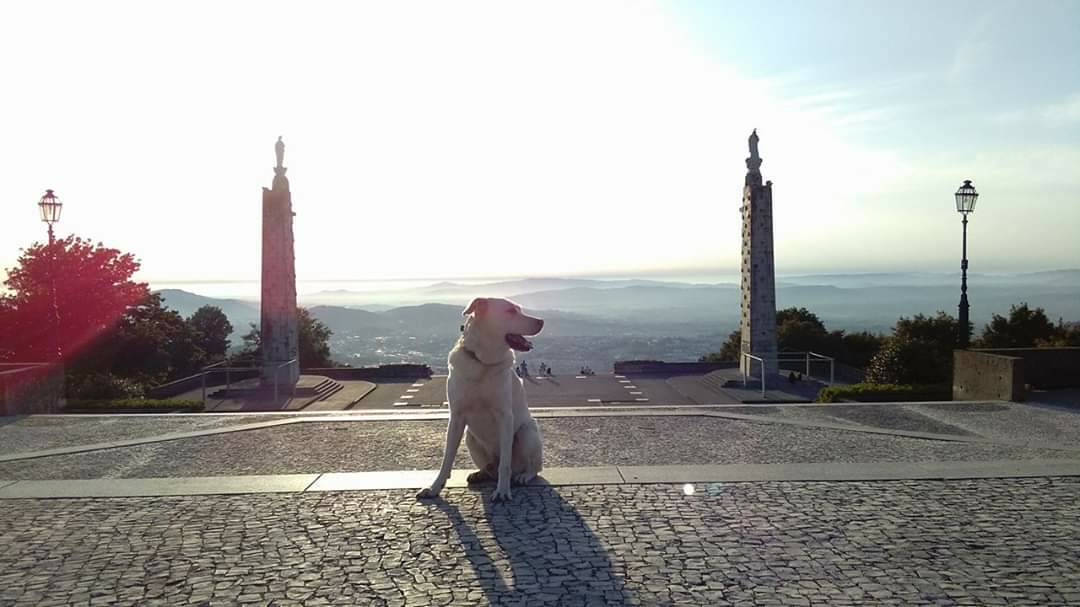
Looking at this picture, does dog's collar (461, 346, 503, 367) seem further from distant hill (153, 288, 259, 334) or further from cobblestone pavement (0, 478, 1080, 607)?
distant hill (153, 288, 259, 334)

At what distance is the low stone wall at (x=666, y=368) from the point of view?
1202 inches

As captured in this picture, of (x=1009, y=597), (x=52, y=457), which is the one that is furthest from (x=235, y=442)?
(x=1009, y=597)

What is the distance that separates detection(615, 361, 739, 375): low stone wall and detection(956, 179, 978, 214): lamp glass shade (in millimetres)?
12938

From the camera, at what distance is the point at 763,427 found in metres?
10.2

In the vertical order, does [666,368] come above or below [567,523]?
below

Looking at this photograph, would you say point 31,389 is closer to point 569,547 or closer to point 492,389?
point 492,389

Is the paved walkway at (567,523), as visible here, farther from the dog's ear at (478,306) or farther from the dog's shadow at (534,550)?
the dog's ear at (478,306)

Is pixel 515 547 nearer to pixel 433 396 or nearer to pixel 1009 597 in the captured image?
pixel 1009 597

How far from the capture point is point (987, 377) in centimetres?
1370

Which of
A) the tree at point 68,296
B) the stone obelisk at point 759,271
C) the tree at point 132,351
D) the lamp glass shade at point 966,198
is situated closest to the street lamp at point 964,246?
the lamp glass shade at point 966,198

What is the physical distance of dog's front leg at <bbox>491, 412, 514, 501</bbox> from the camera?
6.33 metres

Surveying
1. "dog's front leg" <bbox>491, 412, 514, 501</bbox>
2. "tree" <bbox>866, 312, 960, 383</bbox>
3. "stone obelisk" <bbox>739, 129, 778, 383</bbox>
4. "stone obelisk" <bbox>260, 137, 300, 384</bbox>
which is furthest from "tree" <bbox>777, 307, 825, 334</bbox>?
"dog's front leg" <bbox>491, 412, 514, 501</bbox>

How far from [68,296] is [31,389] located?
2119cm

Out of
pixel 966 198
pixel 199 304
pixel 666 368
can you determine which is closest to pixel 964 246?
pixel 966 198
